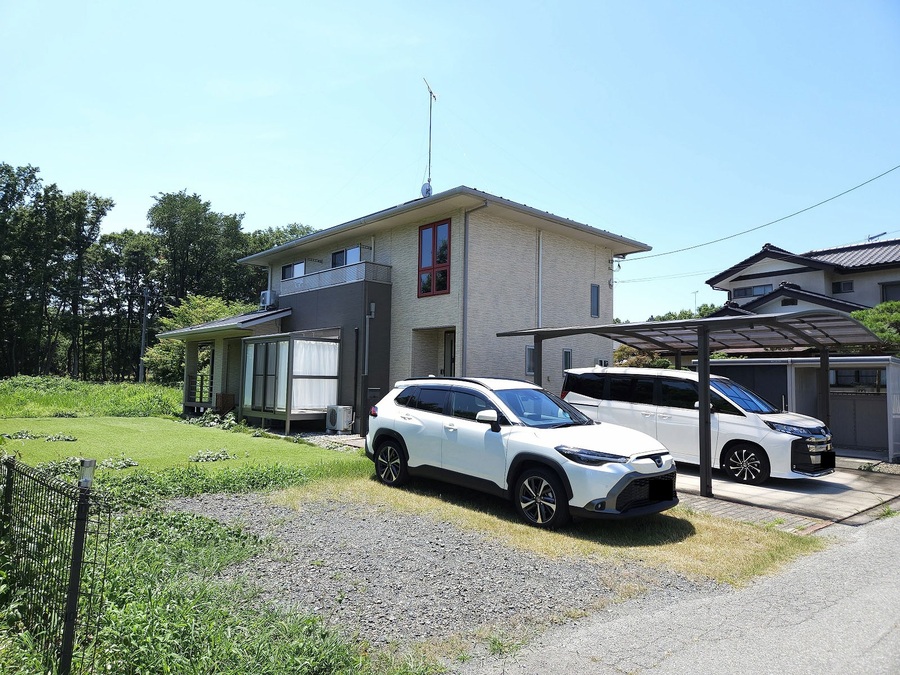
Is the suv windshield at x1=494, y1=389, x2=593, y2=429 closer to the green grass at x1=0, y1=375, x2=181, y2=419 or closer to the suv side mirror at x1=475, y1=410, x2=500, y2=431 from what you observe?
the suv side mirror at x1=475, y1=410, x2=500, y2=431

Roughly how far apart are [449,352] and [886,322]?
12.7 meters

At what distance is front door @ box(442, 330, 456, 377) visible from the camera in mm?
16094

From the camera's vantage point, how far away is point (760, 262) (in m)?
27.2

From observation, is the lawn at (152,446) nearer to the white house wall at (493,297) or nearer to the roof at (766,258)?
the white house wall at (493,297)

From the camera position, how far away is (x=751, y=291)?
27891 millimetres

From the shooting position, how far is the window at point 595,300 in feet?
59.2

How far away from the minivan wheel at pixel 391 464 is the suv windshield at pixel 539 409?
6.08 feet

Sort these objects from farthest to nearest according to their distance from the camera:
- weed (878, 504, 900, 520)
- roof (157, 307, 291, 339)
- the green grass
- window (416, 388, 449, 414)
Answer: the green grass < roof (157, 307, 291, 339) < window (416, 388, 449, 414) < weed (878, 504, 900, 520)

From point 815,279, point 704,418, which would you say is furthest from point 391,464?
point 815,279

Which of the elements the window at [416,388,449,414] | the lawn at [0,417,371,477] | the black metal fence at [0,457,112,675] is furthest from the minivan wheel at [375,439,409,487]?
the black metal fence at [0,457,112,675]

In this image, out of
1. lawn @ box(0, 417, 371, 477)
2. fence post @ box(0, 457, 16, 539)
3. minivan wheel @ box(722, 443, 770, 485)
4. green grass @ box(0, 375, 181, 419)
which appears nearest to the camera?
fence post @ box(0, 457, 16, 539)

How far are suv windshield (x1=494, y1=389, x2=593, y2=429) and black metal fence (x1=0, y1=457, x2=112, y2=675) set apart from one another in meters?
4.70

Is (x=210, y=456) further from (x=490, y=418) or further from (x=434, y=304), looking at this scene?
(x=434, y=304)

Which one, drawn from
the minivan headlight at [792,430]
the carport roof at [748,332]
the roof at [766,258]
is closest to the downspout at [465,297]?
the carport roof at [748,332]
